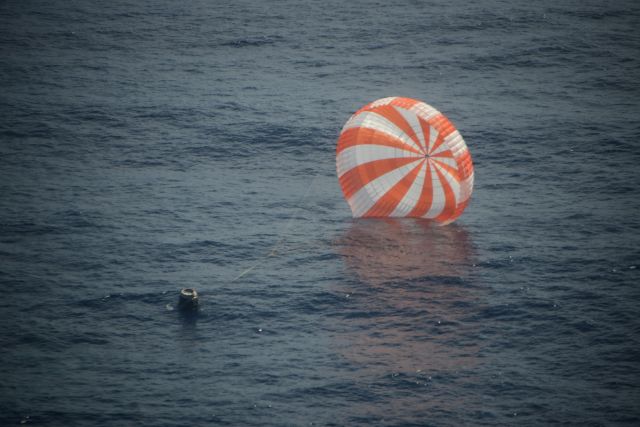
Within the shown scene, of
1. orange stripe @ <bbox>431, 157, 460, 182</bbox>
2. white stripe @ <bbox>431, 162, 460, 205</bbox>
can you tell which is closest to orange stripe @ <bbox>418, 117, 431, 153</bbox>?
orange stripe @ <bbox>431, 157, 460, 182</bbox>

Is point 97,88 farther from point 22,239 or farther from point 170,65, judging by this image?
point 22,239

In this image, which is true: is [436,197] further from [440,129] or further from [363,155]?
[363,155]

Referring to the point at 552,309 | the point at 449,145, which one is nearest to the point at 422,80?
the point at 449,145

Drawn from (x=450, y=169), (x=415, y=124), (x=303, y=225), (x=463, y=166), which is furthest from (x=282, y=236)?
(x=463, y=166)

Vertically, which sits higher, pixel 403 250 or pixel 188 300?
pixel 403 250

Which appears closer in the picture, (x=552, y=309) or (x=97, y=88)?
(x=552, y=309)

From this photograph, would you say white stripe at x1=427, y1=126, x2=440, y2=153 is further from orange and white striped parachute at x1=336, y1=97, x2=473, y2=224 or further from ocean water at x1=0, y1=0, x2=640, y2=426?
ocean water at x1=0, y1=0, x2=640, y2=426

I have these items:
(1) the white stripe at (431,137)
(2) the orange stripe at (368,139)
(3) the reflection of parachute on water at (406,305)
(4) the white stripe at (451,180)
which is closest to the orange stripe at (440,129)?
(1) the white stripe at (431,137)
